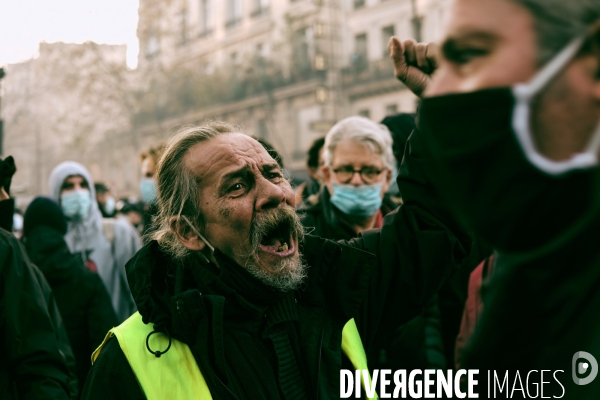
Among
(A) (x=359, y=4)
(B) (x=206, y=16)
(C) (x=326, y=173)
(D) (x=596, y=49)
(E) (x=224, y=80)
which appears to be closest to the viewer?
(D) (x=596, y=49)

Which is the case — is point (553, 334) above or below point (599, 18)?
below

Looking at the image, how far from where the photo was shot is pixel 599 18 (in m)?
0.72

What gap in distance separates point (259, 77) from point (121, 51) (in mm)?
7761

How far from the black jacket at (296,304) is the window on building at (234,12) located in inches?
1468

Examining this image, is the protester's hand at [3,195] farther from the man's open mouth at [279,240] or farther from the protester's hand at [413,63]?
the protester's hand at [413,63]

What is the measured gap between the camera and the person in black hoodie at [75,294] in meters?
4.04

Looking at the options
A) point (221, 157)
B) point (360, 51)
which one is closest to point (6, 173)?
point (221, 157)

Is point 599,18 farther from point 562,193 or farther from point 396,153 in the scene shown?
point 396,153

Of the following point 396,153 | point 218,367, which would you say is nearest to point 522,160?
point 218,367

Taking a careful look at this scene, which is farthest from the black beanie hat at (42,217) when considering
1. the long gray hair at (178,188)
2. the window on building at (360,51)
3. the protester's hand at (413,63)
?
the window on building at (360,51)

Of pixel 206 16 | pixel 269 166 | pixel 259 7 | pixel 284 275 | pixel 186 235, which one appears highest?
pixel 206 16

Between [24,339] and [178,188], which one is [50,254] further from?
[178,188]

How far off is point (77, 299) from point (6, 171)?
1.06 m

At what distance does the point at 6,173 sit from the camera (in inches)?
130
